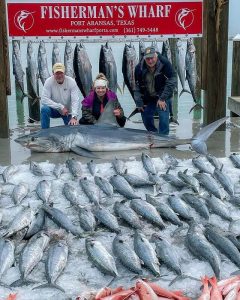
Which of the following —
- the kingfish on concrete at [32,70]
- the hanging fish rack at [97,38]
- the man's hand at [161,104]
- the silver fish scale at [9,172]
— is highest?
the hanging fish rack at [97,38]

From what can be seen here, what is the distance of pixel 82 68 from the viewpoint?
7820 mm

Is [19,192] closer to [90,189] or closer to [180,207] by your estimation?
[90,189]

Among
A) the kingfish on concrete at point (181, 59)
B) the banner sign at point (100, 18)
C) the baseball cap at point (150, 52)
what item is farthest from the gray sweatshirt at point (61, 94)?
the kingfish on concrete at point (181, 59)

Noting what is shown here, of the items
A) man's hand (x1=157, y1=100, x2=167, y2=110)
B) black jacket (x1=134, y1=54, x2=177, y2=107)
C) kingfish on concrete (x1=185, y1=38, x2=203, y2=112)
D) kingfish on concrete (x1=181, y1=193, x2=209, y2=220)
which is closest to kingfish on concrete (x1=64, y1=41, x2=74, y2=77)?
black jacket (x1=134, y1=54, x2=177, y2=107)

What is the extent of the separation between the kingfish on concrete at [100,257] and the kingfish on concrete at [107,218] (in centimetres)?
38

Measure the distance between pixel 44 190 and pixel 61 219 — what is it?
29.7 inches

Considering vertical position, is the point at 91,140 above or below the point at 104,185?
above

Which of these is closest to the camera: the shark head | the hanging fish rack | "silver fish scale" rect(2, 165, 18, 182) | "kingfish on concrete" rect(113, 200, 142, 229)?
"kingfish on concrete" rect(113, 200, 142, 229)

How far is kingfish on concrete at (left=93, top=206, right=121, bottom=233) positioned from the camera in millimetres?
4129

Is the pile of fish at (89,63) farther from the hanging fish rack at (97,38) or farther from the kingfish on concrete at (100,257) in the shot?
the kingfish on concrete at (100,257)

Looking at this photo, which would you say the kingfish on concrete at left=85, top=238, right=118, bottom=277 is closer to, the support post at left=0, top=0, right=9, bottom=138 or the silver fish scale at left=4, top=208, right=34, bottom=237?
the silver fish scale at left=4, top=208, right=34, bottom=237

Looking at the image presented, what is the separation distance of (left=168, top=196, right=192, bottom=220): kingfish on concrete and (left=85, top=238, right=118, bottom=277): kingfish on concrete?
0.94 metres

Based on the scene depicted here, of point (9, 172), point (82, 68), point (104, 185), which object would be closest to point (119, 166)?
point (104, 185)

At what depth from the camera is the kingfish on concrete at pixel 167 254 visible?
3.48m
